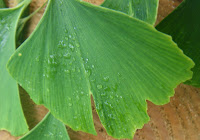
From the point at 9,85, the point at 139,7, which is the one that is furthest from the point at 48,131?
the point at 139,7

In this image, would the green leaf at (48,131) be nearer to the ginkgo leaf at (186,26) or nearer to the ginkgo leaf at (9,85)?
the ginkgo leaf at (9,85)

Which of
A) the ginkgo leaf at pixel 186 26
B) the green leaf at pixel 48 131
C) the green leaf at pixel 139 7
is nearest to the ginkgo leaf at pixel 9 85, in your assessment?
the green leaf at pixel 48 131

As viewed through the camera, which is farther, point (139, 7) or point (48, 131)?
point (48, 131)

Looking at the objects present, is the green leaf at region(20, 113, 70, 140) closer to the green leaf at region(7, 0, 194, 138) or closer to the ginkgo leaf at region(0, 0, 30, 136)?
the ginkgo leaf at region(0, 0, 30, 136)

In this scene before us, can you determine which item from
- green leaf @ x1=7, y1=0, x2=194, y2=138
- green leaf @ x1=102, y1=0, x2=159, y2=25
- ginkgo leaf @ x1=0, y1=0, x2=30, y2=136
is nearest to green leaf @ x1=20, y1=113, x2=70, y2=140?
ginkgo leaf @ x1=0, y1=0, x2=30, y2=136

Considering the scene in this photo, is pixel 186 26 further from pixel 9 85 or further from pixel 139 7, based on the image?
pixel 9 85

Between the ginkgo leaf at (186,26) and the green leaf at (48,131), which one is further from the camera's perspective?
the green leaf at (48,131)
